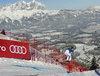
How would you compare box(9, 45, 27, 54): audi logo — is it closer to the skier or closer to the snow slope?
the snow slope

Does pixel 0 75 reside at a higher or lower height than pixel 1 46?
lower

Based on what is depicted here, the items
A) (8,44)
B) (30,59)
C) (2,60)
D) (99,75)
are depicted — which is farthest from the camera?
(30,59)

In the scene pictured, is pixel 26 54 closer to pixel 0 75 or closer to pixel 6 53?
pixel 6 53

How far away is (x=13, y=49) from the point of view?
61.3 feet

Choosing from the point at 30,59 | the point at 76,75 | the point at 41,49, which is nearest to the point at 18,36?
the point at 41,49

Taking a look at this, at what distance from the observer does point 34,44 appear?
79.2 ft

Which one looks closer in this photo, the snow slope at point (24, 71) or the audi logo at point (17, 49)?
the snow slope at point (24, 71)

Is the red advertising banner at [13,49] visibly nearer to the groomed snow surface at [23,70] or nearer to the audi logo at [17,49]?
the audi logo at [17,49]

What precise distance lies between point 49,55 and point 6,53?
11.3 m

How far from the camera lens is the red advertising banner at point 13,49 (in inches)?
698

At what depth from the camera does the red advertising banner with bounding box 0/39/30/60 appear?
58.1 feet

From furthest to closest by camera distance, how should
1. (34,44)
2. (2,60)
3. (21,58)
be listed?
(34,44) < (21,58) < (2,60)

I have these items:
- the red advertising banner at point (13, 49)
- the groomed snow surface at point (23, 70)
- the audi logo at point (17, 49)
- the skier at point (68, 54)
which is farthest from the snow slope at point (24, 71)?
the skier at point (68, 54)

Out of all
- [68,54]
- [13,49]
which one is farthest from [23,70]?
[68,54]
